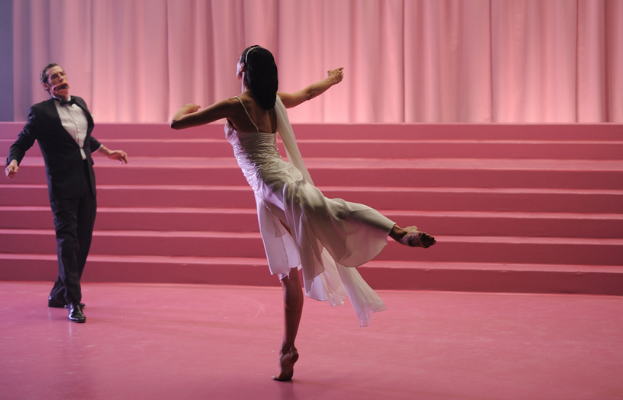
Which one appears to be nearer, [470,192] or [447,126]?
[470,192]

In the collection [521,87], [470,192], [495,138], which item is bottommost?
[470,192]

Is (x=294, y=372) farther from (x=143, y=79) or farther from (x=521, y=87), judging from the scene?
(x=143, y=79)

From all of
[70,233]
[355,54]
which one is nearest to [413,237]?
[70,233]

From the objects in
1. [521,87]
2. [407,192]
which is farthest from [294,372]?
[521,87]

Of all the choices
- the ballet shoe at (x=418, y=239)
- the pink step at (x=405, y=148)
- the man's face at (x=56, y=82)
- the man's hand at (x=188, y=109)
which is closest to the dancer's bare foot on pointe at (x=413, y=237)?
the ballet shoe at (x=418, y=239)

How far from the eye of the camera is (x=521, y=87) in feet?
24.3

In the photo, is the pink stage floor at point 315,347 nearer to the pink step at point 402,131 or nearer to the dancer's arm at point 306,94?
the dancer's arm at point 306,94

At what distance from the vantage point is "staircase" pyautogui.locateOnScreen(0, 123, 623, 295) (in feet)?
15.4

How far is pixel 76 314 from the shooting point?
12.5 feet

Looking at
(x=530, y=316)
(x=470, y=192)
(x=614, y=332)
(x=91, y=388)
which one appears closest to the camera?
(x=91, y=388)

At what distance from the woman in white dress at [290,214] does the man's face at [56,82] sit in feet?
5.17

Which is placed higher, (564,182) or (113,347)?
(564,182)

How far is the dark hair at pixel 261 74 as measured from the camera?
2.74 m

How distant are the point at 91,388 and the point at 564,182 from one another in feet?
13.3
